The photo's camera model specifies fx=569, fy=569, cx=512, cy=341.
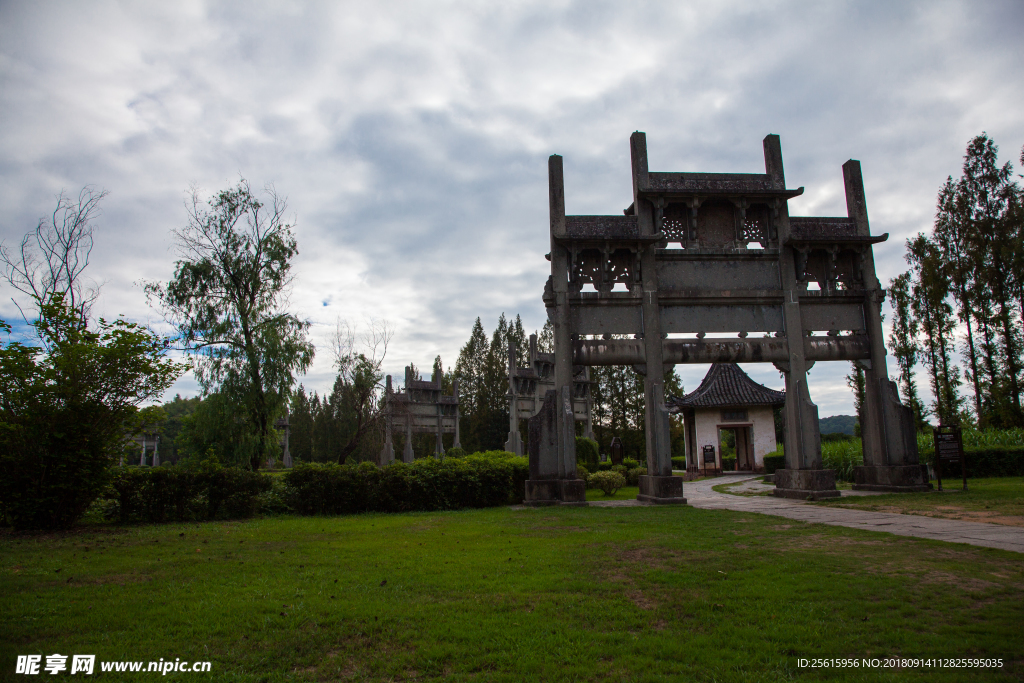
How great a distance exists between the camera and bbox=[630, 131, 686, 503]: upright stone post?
515 inches

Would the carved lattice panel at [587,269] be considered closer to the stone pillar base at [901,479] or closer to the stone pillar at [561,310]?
the stone pillar at [561,310]

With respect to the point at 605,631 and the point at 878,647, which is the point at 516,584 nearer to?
the point at 605,631

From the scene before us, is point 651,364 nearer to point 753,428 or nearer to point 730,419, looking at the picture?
point 730,419

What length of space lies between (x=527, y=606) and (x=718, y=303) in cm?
1105

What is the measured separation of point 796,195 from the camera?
14438mm

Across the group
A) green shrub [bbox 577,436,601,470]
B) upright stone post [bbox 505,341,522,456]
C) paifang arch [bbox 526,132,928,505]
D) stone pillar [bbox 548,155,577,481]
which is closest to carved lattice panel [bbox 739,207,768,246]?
paifang arch [bbox 526,132,928,505]

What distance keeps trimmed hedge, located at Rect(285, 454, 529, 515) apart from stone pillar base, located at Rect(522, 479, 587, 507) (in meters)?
1.15

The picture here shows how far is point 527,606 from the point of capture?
4.81 m

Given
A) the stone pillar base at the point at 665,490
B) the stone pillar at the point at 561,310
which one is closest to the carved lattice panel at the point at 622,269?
the stone pillar at the point at 561,310

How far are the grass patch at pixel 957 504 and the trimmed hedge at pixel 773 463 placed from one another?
1272 centimetres

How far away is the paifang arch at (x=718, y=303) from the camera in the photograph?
13.4 meters

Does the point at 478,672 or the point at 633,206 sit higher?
the point at 633,206

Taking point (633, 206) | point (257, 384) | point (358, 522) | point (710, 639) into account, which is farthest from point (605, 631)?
point (257, 384)

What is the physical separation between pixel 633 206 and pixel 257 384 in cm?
1382
